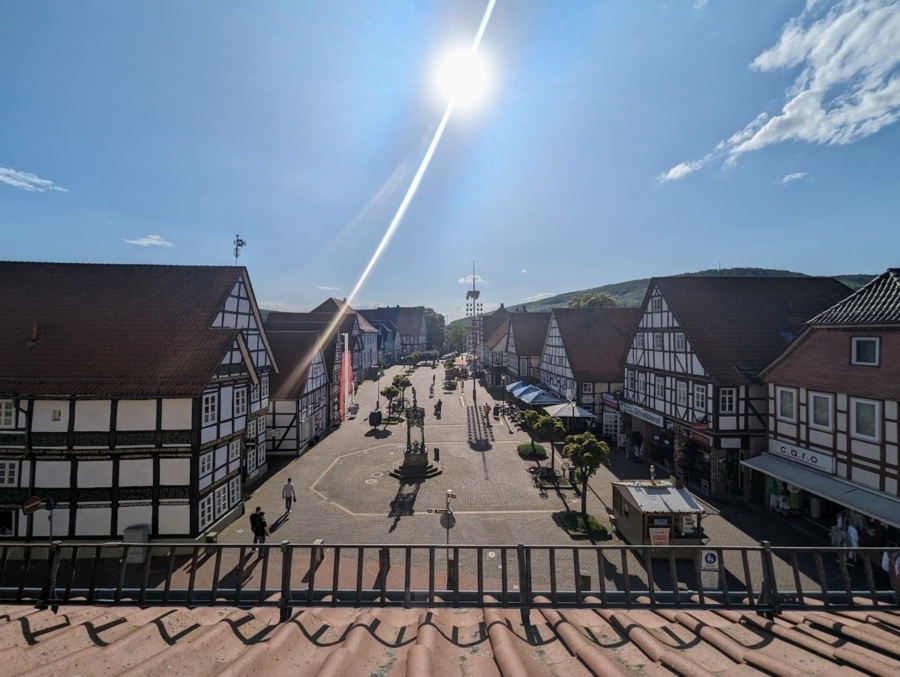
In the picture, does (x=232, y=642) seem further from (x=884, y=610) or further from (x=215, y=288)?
(x=215, y=288)

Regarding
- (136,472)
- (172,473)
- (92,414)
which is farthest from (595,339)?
(92,414)

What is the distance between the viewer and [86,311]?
15.0 meters

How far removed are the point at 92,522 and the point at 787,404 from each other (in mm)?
22401

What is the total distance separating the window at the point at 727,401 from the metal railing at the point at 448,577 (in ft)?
18.2

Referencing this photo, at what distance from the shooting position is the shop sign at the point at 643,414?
20850mm

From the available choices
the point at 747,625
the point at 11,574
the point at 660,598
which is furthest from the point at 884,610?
the point at 11,574

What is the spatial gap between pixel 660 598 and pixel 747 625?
1099 mm

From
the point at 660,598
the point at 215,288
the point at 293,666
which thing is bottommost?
the point at 660,598

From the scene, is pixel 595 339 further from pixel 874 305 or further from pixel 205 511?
pixel 205 511

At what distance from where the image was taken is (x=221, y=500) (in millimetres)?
14383

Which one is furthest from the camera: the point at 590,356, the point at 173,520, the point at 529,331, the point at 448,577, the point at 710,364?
the point at 529,331

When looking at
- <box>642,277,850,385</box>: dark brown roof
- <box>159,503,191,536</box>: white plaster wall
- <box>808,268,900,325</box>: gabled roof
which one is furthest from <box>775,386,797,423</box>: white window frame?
<box>159,503,191,536</box>: white plaster wall

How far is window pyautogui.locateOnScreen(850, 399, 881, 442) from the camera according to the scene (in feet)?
39.5

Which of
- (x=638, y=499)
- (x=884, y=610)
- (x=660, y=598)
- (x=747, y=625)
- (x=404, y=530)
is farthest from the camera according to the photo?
(x=404, y=530)
